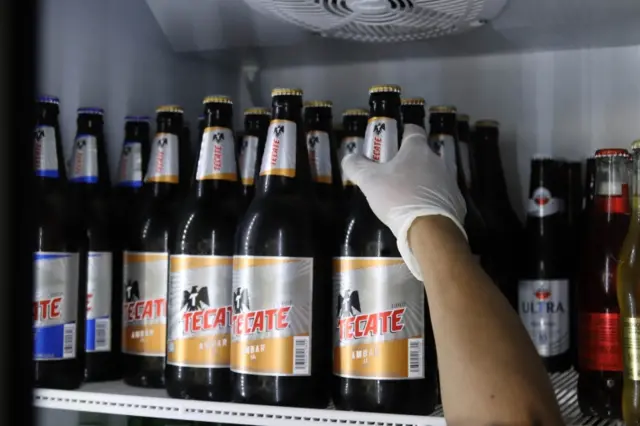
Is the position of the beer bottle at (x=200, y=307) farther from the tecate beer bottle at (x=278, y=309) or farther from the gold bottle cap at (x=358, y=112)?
the gold bottle cap at (x=358, y=112)

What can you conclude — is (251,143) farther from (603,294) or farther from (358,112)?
(603,294)

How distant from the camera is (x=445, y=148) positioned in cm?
116

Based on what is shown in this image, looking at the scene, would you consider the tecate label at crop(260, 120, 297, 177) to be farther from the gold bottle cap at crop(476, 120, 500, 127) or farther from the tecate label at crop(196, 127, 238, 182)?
the gold bottle cap at crop(476, 120, 500, 127)

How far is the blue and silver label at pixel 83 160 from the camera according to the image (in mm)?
1225

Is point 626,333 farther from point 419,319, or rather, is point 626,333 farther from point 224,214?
point 224,214

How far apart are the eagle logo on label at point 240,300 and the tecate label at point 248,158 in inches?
10.4

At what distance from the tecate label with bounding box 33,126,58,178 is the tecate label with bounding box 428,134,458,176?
569 mm

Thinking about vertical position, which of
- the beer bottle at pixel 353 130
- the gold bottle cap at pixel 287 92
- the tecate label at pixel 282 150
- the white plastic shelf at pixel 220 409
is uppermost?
the gold bottle cap at pixel 287 92

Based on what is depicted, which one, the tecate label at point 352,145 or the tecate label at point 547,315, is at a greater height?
the tecate label at point 352,145

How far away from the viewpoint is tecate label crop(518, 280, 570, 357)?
46.2 inches

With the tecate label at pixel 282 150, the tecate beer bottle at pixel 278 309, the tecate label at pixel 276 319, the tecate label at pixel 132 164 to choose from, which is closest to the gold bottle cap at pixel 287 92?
the tecate label at pixel 282 150

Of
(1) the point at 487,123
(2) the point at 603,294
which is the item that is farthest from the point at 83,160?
(2) the point at 603,294

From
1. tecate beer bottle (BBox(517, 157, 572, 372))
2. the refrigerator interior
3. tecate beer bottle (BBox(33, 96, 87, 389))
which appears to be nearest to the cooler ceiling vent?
the refrigerator interior

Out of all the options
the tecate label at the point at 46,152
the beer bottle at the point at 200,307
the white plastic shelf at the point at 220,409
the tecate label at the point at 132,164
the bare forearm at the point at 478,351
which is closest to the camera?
the bare forearm at the point at 478,351
